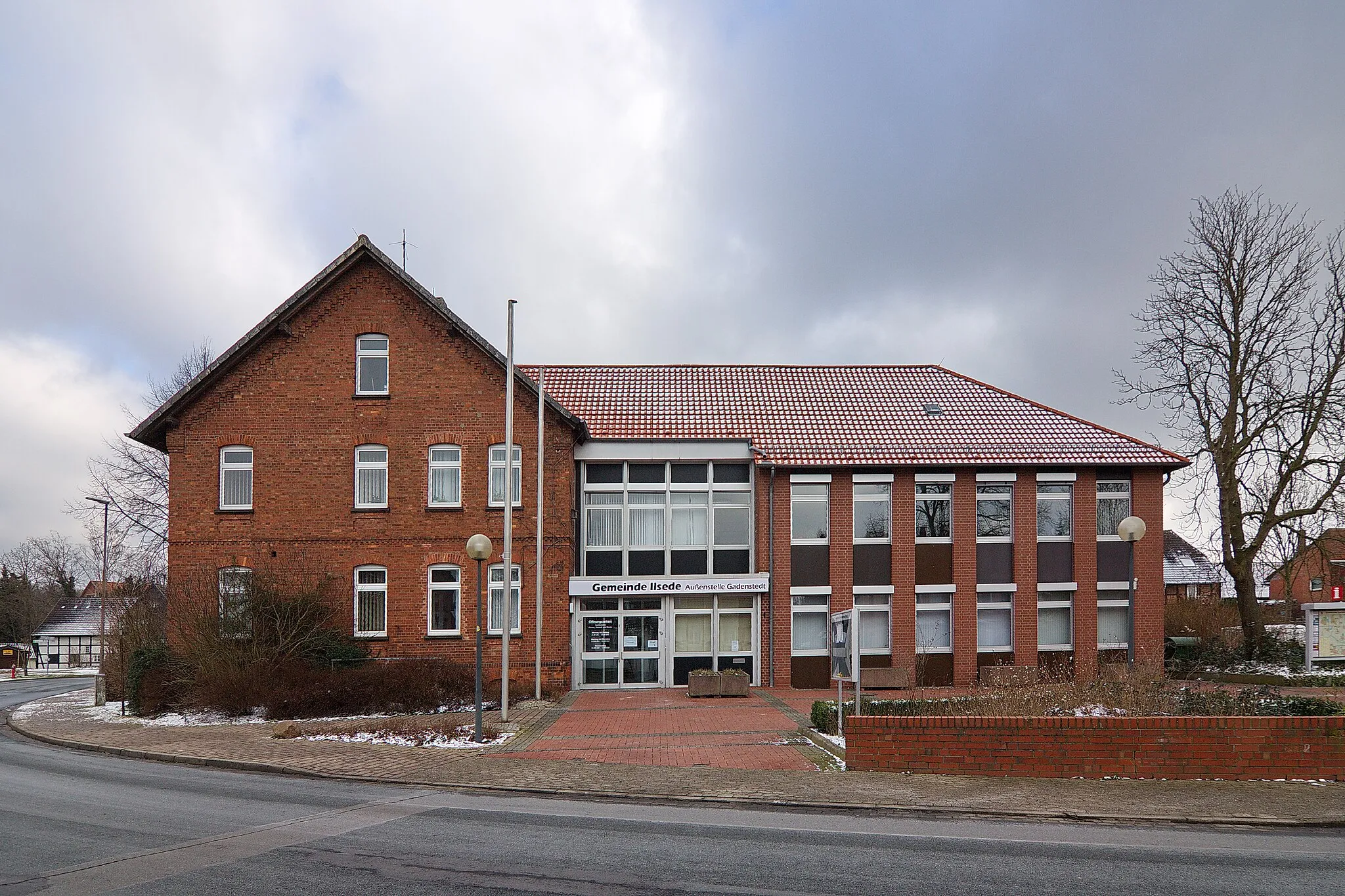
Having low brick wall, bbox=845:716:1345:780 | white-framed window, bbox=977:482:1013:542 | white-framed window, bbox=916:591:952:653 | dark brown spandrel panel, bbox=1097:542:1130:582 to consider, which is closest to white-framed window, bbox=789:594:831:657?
white-framed window, bbox=916:591:952:653

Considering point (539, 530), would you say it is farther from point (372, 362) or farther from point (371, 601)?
point (372, 362)

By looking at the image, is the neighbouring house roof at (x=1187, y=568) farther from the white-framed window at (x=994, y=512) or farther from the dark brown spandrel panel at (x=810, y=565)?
the dark brown spandrel panel at (x=810, y=565)

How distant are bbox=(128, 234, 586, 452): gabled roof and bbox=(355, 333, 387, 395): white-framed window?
1548mm

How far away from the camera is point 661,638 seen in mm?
26172

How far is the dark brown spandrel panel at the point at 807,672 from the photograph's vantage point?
2612 centimetres

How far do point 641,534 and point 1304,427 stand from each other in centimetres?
1892

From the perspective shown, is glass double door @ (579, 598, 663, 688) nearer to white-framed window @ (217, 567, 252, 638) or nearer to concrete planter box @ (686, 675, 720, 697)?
concrete planter box @ (686, 675, 720, 697)

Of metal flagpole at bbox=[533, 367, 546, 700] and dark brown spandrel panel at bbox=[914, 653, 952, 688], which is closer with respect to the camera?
metal flagpole at bbox=[533, 367, 546, 700]

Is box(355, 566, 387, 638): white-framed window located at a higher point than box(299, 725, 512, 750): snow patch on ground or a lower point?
higher

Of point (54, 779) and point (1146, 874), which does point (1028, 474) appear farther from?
point (54, 779)

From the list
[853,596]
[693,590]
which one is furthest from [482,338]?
[853,596]

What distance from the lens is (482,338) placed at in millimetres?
24734

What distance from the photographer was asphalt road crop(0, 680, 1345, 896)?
7.91 meters

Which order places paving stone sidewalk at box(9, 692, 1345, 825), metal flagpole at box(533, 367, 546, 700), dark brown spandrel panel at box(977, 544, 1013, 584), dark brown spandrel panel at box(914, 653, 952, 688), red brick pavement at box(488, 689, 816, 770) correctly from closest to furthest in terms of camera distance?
paving stone sidewalk at box(9, 692, 1345, 825) < red brick pavement at box(488, 689, 816, 770) < metal flagpole at box(533, 367, 546, 700) < dark brown spandrel panel at box(914, 653, 952, 688) < dark brown spandrel panel at box(977, 544, 1013, 584)
